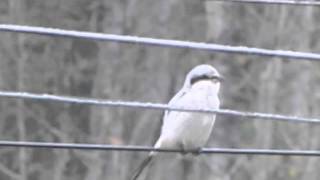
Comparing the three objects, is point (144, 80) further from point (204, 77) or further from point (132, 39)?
point (132, 39)

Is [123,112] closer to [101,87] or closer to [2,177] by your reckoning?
[101,87]

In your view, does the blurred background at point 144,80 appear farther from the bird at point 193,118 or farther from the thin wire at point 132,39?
the thin wire at point 132,39

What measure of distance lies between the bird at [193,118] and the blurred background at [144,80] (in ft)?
18.7

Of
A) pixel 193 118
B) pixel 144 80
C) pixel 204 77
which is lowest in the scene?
pixel 144 80

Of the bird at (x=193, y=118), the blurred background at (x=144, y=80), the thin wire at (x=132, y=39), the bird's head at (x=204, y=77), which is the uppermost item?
the thin wire at (x=132, y=39)

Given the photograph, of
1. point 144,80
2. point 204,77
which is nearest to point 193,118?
point 204,77

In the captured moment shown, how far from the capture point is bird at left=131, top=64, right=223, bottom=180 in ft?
21.3

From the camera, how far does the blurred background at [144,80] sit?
12539 millimetres

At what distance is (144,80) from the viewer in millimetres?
13008

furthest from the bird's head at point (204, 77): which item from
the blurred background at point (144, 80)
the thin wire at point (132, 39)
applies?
the blurred background at point (144, 80)

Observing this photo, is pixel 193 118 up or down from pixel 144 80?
up

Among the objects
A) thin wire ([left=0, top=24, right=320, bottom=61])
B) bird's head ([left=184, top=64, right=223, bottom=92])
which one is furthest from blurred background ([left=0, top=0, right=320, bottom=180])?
thin wire ([left=0, top=24, right=320, bottom=61])

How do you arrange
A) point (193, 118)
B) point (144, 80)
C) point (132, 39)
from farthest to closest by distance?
point (144, 80)
point (193, 118)
point (132, 39)

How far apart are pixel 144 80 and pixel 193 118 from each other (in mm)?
6482
